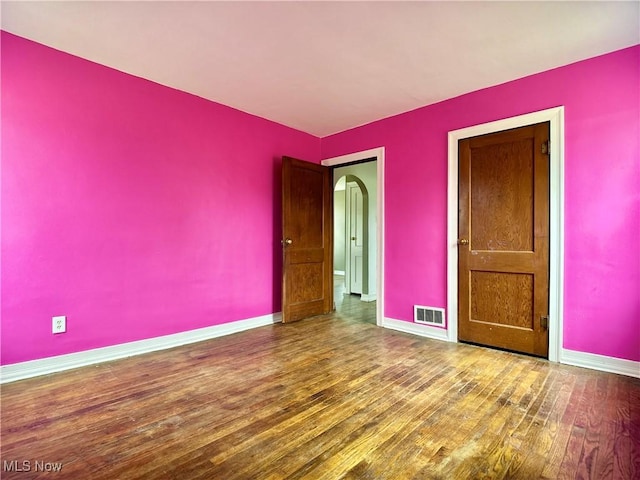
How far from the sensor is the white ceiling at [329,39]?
6.54 ft

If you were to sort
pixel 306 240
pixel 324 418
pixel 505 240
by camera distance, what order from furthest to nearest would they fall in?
1. pixel 306 240
2. pixel 505 240
3. pixel 324 418

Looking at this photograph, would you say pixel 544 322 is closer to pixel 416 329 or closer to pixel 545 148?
pixel 416 329

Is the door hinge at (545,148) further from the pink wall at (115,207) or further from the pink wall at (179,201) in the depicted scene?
the pink wall at (115,207)

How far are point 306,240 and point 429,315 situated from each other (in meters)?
1.69

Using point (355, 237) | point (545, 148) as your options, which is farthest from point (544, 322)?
point (355, 237)

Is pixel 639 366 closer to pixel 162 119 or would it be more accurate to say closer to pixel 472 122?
pixel 472 122

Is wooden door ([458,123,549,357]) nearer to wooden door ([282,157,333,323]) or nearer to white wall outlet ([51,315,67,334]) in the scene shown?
wooden door ([282,157,333,323])

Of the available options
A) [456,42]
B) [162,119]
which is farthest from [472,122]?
[162,119]

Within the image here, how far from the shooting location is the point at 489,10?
6.55 feet

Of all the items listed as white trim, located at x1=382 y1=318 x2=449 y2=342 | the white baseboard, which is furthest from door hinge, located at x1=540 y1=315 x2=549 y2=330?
the white baseboard

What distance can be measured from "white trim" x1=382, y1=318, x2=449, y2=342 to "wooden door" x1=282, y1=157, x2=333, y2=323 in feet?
3.22

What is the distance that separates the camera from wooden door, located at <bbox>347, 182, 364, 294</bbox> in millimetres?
5695

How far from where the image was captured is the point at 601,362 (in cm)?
245

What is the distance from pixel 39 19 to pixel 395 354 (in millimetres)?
3597
